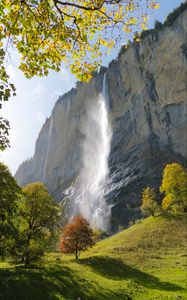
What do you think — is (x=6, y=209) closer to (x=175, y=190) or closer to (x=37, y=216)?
(x=37, y=216)

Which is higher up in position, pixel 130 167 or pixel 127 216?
pixel 130 167

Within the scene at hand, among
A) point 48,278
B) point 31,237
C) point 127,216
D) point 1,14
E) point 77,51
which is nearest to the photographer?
point 1,14

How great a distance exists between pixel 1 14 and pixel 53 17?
1326 mm

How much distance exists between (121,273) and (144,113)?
76805 millimetres

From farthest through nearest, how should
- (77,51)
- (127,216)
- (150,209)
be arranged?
(127,216), (150,209), (77,51)

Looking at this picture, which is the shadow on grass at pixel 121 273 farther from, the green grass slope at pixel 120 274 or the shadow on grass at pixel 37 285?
the shadow on grass at pixel 37 285

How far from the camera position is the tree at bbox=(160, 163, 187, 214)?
61.2m

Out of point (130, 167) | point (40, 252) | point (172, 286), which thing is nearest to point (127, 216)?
point (130, 167)

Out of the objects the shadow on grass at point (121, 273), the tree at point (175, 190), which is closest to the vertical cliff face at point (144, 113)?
the tree at point (175, 190)

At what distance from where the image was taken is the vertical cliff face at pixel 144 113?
9006 centimetres

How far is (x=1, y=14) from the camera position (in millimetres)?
8000

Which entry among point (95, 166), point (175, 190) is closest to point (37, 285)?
point (175, 190)

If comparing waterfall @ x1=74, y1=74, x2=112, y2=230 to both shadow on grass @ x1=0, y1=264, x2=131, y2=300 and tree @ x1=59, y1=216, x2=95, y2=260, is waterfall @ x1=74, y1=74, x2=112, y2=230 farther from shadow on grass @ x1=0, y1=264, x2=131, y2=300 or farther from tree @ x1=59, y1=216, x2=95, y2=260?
shadow on grass @ x1=0, y1=264, x2=131, y2=300

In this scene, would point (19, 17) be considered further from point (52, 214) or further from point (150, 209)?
point (150, 209)
